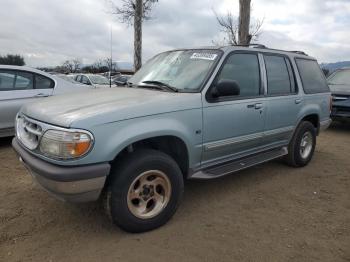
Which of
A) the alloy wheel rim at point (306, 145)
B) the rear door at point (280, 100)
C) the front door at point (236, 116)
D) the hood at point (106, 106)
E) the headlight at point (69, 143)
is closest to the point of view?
the headlight at point (69, 143)

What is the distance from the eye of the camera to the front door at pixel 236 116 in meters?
4.04

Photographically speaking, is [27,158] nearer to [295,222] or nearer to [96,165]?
[96,165]

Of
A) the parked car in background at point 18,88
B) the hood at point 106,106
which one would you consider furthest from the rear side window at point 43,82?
the hood at point 106,106

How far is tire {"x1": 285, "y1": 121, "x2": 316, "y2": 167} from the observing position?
18.7 feet

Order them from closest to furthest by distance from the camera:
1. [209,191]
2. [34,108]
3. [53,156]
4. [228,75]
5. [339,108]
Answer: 1. [53,156]
2. [34,108]
3. [228,75]
4. [209,191]
5. [339,108]

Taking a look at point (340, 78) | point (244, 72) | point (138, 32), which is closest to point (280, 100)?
point (244, 72)

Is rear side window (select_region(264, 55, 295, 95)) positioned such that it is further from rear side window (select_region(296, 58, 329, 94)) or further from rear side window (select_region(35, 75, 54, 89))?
rear side window (select_region(35, 75, 54, 89))

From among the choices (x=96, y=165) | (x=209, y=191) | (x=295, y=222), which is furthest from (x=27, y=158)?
(x=295, y=222)

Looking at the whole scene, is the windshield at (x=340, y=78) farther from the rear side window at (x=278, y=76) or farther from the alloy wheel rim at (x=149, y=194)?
the alloy wheel rim at (x=149, y=194)

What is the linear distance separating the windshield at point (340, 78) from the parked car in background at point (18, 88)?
24.9 ft

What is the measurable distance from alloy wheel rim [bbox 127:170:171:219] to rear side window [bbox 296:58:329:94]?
323cm

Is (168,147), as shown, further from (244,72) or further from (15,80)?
(15,80)

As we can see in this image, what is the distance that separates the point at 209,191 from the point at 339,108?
6.28 metres

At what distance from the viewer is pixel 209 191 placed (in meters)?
4.71
